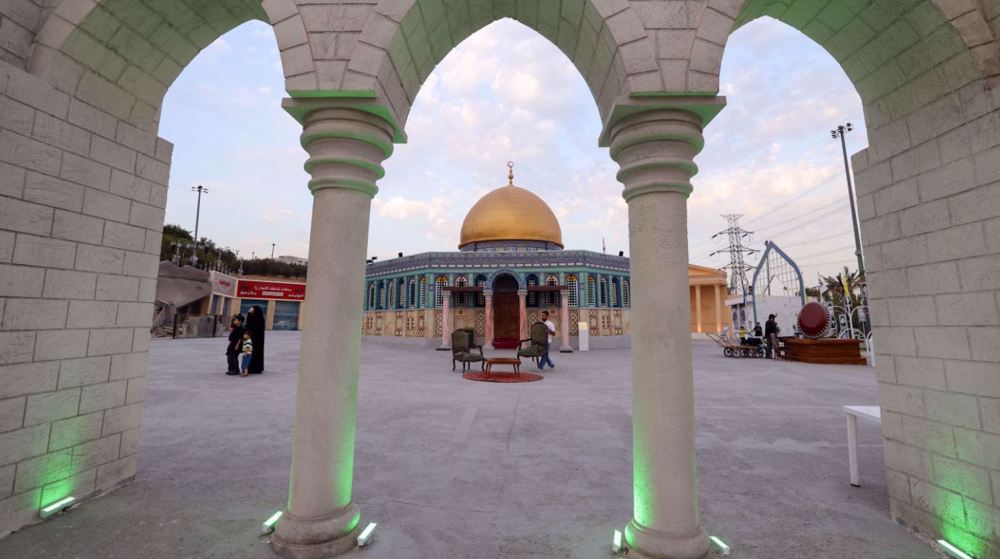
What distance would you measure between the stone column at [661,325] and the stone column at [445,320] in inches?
640

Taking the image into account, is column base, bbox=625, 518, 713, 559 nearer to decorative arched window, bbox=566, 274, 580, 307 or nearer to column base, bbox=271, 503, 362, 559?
column base, bbox=271, 503, 362, 559

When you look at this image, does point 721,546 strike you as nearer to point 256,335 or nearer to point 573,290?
point 256,335

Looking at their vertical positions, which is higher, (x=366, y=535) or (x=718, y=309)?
(x=718, y=309)

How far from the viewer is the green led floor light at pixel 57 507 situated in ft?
8.96

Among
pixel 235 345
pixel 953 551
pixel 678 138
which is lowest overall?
pixel 953 551

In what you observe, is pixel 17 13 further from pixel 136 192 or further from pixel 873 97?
pixel 873 97

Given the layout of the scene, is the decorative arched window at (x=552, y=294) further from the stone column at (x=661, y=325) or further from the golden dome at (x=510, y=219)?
the stone column at (x=661, y=325)

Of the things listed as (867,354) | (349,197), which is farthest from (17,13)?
(867,354)

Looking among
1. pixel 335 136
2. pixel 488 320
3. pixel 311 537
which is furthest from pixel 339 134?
pixel 488 320

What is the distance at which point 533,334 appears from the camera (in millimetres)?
10672

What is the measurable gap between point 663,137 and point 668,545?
2196 mm

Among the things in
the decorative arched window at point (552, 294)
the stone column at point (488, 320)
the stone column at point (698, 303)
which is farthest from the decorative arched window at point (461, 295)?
the stone column at point (698, 303)

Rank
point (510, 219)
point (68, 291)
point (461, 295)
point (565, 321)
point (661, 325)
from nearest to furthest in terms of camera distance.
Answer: point (661, 325) < point (68, 291) < point (565, 321) < point (461, 295) < point (510, 219)

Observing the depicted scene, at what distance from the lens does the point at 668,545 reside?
2119 mm
